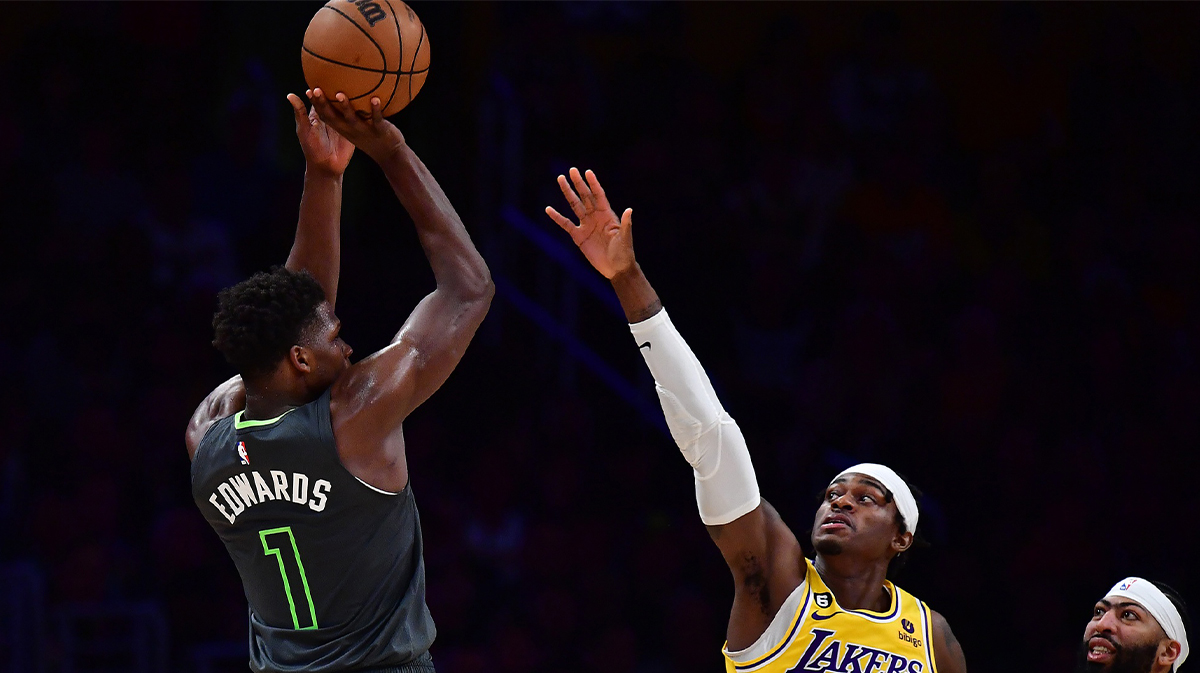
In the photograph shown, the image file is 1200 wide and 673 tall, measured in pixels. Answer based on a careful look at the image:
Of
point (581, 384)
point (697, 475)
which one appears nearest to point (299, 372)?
point (697, 475)

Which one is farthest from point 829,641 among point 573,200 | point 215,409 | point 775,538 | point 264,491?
point 215,409

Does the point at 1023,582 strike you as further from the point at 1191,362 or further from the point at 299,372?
the point at 299,372

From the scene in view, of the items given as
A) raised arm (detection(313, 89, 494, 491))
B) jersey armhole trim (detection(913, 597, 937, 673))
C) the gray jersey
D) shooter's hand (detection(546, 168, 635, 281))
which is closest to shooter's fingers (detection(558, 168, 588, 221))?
shooter's hand (detection(546, 168, 635, 281))

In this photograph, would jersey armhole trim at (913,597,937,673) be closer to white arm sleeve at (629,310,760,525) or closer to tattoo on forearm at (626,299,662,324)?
white arm sleeve at (629,310,760,525)

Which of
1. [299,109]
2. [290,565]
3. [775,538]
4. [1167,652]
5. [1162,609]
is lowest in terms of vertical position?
[1167,652]

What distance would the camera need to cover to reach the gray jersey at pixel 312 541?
120 inches

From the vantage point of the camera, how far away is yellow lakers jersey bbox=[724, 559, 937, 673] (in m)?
3.83

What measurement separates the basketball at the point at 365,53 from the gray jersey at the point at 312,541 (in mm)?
895

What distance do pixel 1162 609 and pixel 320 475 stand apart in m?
2.96

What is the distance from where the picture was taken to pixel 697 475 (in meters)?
3.72

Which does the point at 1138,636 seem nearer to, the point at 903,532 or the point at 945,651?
the point at 945,651

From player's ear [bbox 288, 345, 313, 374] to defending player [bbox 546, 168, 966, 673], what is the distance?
736mm

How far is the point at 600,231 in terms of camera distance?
359 centimetres

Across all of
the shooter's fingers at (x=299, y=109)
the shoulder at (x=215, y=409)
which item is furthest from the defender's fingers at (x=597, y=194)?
the shoulder at (x=215, y=409)
